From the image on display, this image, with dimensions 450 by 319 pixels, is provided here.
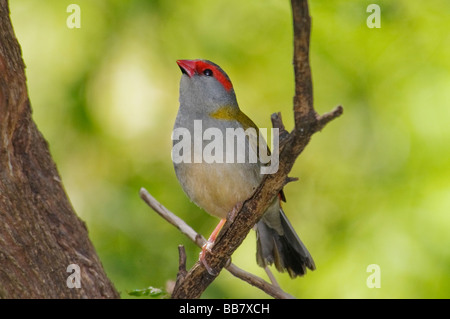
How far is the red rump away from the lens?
4.01 meters

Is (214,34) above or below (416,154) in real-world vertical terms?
above

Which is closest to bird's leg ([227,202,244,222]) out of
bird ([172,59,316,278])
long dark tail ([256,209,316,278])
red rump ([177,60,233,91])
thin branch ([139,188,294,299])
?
bird ([172,59,316,278])

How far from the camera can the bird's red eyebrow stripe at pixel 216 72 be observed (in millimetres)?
4031

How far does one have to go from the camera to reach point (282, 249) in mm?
4141

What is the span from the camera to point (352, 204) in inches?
182

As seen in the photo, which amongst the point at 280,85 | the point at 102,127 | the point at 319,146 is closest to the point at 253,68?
the point at 280,85

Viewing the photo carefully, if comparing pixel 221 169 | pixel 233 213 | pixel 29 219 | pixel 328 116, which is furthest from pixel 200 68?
pixel 328 116

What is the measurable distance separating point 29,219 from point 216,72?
1.55m

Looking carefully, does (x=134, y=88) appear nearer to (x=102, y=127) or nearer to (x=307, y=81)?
(x=102, y=127)

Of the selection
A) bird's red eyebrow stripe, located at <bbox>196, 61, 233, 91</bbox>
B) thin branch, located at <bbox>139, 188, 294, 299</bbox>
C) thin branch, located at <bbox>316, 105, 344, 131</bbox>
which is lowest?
thin branch, located at <bbox>139, 188, 294, 299</bbox>

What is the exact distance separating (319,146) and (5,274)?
109 inches

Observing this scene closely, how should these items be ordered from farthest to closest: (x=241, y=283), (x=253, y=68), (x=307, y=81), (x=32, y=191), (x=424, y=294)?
(x=253, y=68) < (x=241, y=283) < (x=424, y=294) < (x=32, y=191) < (x=307, y=81)

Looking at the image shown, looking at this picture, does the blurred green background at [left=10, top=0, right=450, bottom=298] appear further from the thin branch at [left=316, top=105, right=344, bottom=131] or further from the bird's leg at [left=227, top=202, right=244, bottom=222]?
the thin branch at [left=316, top=105, right=344, bottom=131]

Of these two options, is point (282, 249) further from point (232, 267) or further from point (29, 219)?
point (29, 219)
